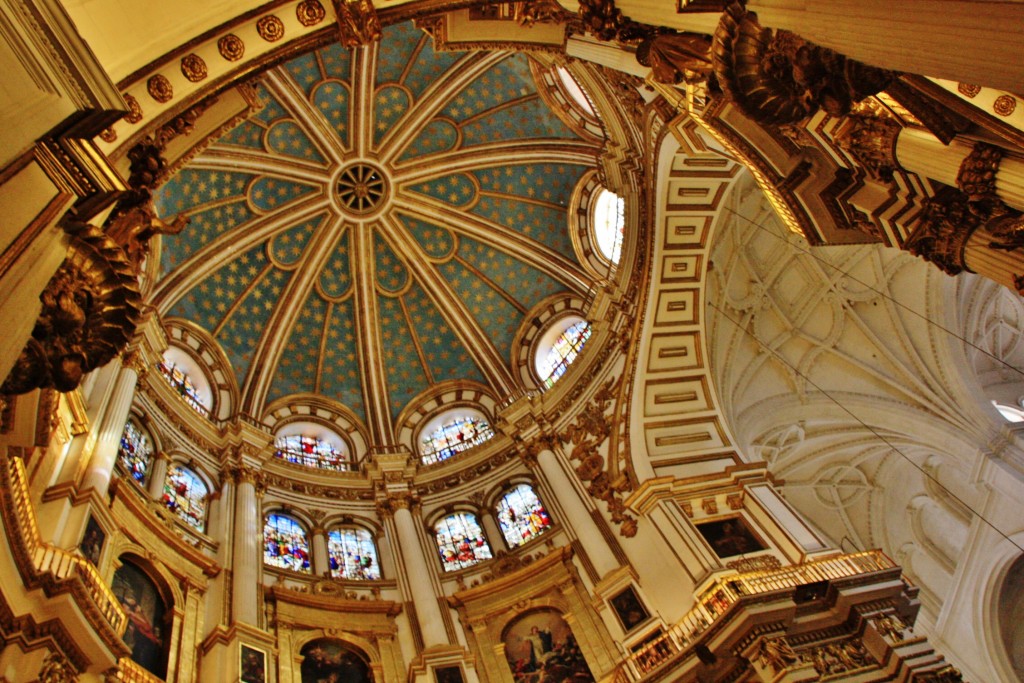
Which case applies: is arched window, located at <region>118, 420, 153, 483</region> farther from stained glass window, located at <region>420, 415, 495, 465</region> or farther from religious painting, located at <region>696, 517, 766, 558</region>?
religious painting, located at <region>696, 517, 766, 558</region>

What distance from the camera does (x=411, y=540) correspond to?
68.3ft

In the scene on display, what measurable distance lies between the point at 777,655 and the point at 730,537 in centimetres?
390

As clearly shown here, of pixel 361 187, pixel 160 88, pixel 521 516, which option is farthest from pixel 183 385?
pixel 160 88

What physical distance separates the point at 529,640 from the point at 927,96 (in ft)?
47.1

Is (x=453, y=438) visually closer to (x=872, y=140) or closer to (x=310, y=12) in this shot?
(x=310, y=12)

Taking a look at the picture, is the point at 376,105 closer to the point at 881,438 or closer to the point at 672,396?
the point at 672,396

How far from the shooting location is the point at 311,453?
24.2 m

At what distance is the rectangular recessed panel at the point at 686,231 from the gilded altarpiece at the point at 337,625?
11.1 meters

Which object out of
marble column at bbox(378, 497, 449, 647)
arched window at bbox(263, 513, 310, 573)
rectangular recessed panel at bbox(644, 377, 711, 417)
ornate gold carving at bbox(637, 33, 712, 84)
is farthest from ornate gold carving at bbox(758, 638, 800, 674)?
arched window at bbox(263, 513, 310, 573)

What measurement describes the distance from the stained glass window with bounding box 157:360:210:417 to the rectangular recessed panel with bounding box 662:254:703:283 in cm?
1291

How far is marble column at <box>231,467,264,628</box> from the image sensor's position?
54.5 feet

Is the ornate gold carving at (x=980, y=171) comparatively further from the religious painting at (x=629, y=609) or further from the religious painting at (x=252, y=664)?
the religious painting at (x=252, y=664)

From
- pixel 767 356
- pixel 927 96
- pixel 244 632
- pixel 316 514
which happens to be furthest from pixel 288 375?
pixel 927 96

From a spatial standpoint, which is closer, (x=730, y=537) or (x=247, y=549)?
(x=730, y=537)
